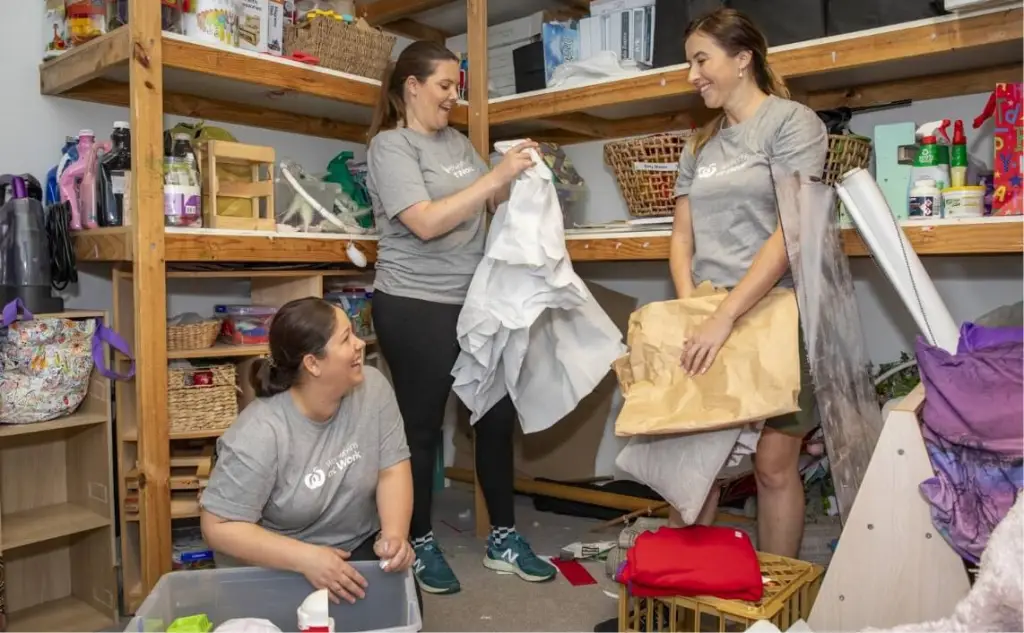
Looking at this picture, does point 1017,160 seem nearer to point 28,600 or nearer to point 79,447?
point 79,447

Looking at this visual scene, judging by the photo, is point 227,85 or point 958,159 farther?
point 227,85

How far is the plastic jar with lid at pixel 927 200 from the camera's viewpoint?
2.03 metres

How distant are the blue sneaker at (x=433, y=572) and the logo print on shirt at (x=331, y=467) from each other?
2.04ft

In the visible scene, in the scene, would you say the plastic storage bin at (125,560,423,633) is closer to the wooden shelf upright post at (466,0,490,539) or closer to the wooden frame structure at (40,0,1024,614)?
the wooden frame structure at (40,0,1024,614)

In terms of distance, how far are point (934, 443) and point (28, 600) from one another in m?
2.21

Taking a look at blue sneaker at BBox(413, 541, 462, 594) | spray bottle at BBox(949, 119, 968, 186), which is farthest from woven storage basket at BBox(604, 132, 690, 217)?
blue sneaker at BBox(413, 541, 462, 594)

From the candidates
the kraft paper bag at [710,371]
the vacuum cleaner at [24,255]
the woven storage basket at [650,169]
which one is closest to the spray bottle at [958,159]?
the kraft paper bag at [710,371]

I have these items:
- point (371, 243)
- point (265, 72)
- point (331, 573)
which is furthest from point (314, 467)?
point (265, 72)

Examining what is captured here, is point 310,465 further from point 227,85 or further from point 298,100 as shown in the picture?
point 298,100

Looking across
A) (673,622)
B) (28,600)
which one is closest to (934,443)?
(673,622)

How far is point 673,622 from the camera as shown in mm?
1777

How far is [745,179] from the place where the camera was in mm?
1956

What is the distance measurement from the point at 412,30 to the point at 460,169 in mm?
1133

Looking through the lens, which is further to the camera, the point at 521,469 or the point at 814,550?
the point at 521,469
